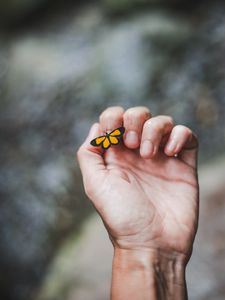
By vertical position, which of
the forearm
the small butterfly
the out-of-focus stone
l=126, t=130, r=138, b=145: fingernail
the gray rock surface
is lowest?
the gray rock surface

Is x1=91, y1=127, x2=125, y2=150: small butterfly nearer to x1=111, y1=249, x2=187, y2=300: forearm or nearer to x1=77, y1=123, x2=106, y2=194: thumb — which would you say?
x1=77, y1=123, x2=106, y2=194: thumb

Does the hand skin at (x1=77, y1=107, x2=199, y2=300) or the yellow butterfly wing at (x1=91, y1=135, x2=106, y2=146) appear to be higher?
the yellow butterfly wing at (x1=91, y1=135, x2=106, y2=146)

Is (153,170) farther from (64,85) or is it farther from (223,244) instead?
(64,85)

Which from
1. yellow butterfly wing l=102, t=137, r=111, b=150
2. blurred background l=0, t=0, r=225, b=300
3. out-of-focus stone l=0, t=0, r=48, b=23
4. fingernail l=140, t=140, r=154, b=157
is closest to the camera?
fingernail l=140, t=140, r=154, b=157

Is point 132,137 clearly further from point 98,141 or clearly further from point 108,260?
point 108,260

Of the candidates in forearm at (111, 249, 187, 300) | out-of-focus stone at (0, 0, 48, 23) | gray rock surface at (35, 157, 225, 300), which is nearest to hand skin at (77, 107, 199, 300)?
forearm at (111, 249, 187, 300)

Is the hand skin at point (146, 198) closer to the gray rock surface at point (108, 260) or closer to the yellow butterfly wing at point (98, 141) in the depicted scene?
the yellow butterfly wing at point (98, 141)

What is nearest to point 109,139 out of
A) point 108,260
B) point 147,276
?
point 147,276

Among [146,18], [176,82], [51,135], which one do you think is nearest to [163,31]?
[146,18]
